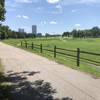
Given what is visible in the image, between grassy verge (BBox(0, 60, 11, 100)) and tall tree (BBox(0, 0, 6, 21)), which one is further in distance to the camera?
tall tree (BBox(0, 0, 6, 21))

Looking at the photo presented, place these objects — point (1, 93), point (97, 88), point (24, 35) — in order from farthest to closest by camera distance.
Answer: point (24, 35) → point (97, 88) → point (1, 93)

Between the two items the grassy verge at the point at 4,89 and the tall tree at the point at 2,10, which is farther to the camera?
the tall tree at the point at 2,10

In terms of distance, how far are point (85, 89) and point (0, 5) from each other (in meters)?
11.3

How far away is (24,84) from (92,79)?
3079 millimetres

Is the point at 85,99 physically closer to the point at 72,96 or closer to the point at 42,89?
the point at 72,96

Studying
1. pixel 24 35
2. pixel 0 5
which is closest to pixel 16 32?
pixel 24 35

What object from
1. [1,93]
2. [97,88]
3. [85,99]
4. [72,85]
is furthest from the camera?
[72,85]

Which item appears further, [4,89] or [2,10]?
[2,10]

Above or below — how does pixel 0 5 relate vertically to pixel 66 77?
above

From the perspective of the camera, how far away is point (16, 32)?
19438cm

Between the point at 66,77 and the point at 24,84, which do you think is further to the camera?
the point at 66,77

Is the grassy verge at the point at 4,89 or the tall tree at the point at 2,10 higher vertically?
the tall tree at the point at 2,10

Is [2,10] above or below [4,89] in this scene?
above

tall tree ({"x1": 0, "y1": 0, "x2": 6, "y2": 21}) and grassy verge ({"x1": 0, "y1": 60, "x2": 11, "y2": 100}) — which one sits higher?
tall tree ({"x1": 0, "y1": 0, "x2": 6, "y2": 21})
